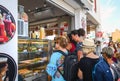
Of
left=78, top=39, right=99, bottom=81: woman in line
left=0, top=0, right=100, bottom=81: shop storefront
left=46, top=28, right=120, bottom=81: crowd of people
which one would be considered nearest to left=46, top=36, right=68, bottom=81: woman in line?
left=46, top=28, right=120, bottom=81: crowd of people

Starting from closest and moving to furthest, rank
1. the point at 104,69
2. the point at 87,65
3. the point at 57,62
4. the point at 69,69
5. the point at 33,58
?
the point at 104,69 → the point at 87,65 → the point at 57,62 → the point at 69,69 → the point at 33,58

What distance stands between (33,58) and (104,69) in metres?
1.63

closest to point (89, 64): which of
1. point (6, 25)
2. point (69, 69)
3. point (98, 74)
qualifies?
point (98, 74)

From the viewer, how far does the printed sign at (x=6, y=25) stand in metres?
2.41

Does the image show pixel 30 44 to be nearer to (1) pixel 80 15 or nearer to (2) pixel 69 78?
(2) pixel 69 78

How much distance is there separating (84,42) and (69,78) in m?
→ 0.60

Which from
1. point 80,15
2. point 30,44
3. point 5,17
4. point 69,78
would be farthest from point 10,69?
point 80,15

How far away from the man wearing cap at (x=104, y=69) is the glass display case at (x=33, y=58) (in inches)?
48.4

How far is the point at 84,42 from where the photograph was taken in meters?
3.10

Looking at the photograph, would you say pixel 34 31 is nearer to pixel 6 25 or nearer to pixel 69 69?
pixel 69 69

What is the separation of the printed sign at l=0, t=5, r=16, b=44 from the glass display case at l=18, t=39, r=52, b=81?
67 centimetres

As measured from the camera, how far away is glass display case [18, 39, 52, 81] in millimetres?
3324

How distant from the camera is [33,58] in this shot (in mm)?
3742

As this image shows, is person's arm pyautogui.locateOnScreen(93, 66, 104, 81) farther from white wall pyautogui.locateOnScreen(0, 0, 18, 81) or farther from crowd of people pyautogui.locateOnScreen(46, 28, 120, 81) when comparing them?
white wall pyautogui.locateOnScreen(0, 0, 18, 81)
